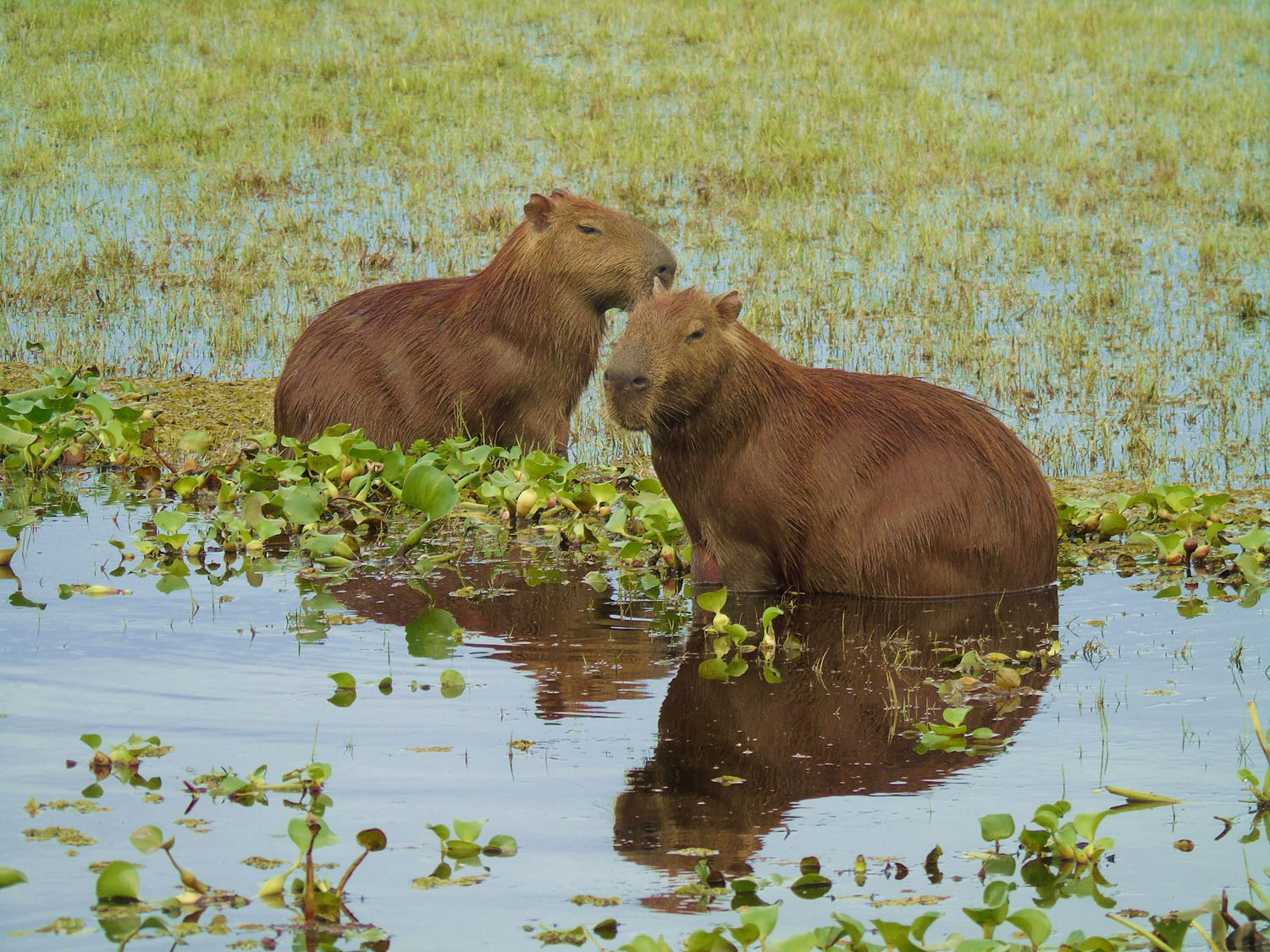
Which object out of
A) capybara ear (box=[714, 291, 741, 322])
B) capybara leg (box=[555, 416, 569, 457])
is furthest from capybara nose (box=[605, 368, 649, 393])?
capybara leg (box=[555, 416, 569, 457])

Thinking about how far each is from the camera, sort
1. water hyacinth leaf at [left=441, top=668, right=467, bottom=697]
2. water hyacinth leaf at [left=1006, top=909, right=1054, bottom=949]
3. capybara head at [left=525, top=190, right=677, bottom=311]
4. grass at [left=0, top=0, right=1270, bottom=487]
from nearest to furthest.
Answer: water hyacinth leaf at [left=1006, top=909, right=1054, bottom=949]
water hyacinth leaf at [left=441, top=668, right=467, bottom=697]
capybara head at [left=525, top=190, right=677, bottom=311]
grass at [left=0, top=0, right=1270, bottom=487]

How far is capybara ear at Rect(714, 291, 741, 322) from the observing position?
19.0 ft

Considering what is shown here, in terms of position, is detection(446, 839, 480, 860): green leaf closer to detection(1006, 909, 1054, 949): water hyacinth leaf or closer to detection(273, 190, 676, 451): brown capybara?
detection(1006, 909, 1054, 949): water hyacinth leaf

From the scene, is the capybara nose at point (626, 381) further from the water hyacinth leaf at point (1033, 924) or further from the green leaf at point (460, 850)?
the water hyacinth leaf at point (1033, 924)

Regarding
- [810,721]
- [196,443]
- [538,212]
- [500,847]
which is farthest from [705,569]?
[196,443]

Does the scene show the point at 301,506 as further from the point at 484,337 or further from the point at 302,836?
the point at 302,836

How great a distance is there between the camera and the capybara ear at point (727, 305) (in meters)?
5.79

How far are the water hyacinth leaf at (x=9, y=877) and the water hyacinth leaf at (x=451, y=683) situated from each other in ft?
5.06

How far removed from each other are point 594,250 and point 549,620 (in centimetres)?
234

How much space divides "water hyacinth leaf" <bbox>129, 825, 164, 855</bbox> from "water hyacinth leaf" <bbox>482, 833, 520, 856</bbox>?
677mm

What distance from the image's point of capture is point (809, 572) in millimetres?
5902

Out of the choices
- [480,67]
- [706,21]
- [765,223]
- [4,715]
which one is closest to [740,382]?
[4,715]

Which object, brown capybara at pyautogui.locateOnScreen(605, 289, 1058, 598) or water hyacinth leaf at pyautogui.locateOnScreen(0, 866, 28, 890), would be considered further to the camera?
brown capybara at pyautogui.locateOnScreen(605, 289, 1058, 598)

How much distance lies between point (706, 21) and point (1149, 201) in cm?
777
